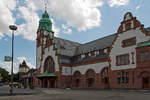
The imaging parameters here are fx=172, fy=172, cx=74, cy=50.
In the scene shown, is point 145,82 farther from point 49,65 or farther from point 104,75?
point 49,65

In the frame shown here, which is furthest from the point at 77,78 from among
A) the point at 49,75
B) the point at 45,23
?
the point at 45,23

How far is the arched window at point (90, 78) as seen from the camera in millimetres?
45109

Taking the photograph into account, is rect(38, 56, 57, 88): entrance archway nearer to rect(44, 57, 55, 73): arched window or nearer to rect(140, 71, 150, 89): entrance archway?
rect(44, 57, 55, 73): arched window

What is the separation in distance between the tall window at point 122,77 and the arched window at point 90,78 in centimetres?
899

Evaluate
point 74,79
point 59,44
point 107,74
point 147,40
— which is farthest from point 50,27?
point 147,40

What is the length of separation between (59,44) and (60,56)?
5.64m

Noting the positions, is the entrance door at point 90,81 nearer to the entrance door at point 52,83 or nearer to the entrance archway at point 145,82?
the entrance door at point 52,83

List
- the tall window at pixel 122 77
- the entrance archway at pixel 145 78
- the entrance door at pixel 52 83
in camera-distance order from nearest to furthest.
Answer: the entrance archway at pixel 145 78, the tall window at pixel 122 77, the entrance door at pixel 52 83

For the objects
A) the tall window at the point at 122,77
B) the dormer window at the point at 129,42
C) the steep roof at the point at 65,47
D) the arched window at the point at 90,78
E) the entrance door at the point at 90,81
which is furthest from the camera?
the steep roof at the point at 65,47

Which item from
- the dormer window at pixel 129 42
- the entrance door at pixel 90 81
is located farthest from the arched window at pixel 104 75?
the dormer window at pixel 129 42

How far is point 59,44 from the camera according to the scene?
5553 cm

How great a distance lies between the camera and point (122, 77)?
36.8 metres

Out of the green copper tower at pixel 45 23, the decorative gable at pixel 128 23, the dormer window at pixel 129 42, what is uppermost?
the green copper tower at pixel 45 23

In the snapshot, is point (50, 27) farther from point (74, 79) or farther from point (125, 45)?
point (125, 45)
